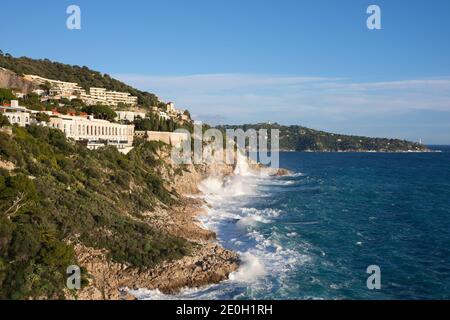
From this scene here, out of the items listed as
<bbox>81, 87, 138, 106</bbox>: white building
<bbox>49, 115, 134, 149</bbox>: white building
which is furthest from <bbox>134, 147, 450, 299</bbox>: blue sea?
<bbox>81, 87, 138, 106</bbox>: white building

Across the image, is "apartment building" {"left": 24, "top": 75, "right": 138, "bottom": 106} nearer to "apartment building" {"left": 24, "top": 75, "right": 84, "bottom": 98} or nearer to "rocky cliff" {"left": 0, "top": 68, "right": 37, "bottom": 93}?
"apartment building" {"left": 24, "top": 75, "right": 84, "bottom": 98}

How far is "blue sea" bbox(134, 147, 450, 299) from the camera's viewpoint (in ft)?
78.6

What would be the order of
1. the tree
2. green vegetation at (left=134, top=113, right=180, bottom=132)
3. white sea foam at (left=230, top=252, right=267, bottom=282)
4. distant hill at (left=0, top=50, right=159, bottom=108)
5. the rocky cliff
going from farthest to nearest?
distant hill at (left=0, top=50, right=159, bottom=108) < the rocky cliff < green vegetation at (left=134, top=113, right=180, bottom=132) < the tree < white sea foam at (left=230, top=252, right=267, bottom=282)

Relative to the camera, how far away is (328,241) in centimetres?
3481

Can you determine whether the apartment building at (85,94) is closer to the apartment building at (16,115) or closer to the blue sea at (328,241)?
the blue sea at (328,241)

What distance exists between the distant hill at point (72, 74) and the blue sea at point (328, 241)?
5691 centimetres

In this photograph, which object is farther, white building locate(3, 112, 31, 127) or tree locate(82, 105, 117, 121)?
tree locate(82, 105, 117, 121)

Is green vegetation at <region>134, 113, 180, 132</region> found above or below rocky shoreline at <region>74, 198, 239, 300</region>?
above

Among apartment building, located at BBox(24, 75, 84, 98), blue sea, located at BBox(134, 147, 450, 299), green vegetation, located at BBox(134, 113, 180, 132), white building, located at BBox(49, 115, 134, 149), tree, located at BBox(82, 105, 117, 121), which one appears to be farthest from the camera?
apartment building, located at BBox(24, 75, 84, 98)

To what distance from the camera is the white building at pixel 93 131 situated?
154 feet

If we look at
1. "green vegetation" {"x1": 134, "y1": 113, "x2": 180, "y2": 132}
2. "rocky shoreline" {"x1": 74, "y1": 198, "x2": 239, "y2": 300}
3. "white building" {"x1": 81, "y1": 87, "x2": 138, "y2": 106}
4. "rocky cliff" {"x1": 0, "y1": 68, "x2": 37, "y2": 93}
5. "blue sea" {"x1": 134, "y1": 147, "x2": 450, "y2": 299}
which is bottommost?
"blue sea" {"x1": 134, "y1": 147, "x2": 450, "y2": 299}

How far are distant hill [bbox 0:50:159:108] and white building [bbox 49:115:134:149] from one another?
4430 centimetres

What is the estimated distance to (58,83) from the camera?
3733 inches

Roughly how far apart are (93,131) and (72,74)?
77.2m
